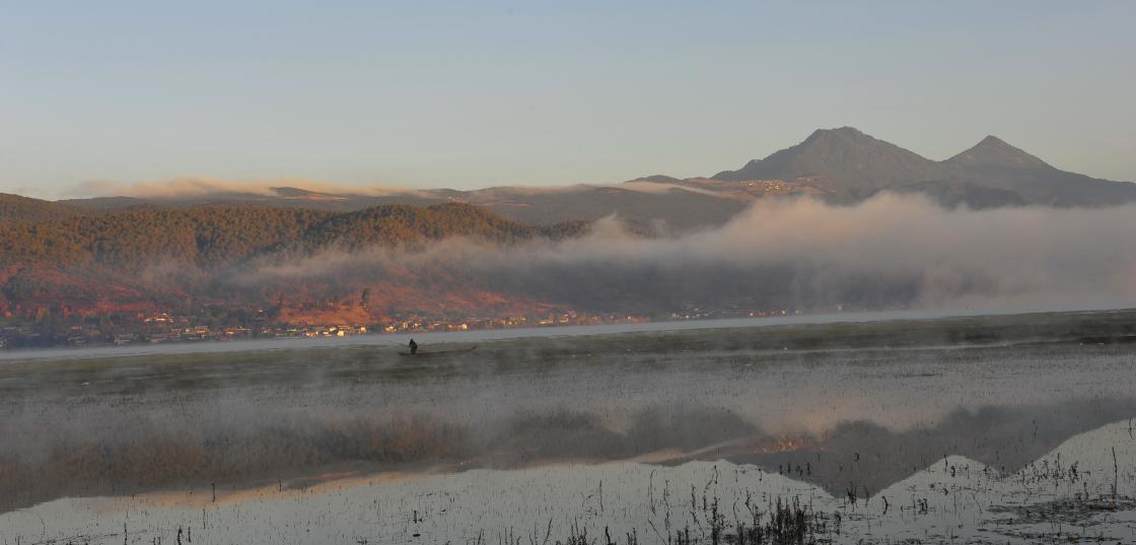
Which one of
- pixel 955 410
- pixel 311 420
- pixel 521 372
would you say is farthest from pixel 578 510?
pixel 521 372

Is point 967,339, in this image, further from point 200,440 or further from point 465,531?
point 465,531

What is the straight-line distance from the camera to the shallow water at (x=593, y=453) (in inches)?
1155

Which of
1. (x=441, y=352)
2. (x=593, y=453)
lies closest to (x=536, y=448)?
(x=593, y=453)

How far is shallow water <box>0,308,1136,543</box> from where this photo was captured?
2933 cm

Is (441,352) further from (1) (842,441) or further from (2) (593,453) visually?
(1) (842,441)

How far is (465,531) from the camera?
2873 cm

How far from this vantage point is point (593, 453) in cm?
4219

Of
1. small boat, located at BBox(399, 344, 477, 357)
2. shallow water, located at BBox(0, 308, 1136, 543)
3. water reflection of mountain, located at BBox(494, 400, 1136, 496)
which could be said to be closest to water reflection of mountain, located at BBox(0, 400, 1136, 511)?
water reflection of mountain, located at BBox(494, 400, 1136, 496)

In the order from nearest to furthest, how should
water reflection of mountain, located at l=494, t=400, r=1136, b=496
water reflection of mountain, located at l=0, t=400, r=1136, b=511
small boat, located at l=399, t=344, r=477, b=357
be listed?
1. water reflection of mountain, located at l=494, t=400, r=1136, b=496
2. water reflection of mountain, located at l=0, t=400, r=1136, b=511
3. small boat, located at l=399, t=344, r=477, b=357

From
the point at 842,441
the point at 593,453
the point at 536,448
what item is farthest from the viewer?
the point at 536,448

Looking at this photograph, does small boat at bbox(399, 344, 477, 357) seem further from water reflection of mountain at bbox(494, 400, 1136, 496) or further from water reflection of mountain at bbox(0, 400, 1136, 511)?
water reflection of mountain at bbox(494, 400, 1136, 496)

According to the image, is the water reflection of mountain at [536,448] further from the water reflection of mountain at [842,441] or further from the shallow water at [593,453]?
the shallow water at [593,453]

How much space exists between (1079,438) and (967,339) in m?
73.6

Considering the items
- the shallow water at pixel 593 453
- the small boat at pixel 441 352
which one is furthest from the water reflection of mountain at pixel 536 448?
the small boat at pixel 441 352
